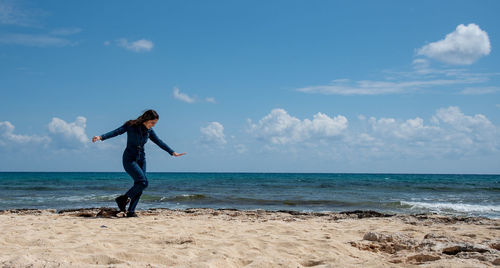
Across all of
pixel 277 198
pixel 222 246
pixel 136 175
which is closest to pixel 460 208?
pixel 277 198

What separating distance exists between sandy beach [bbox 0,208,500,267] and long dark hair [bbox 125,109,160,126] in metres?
1.53

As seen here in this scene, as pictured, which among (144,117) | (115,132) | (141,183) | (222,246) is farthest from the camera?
(141,183)

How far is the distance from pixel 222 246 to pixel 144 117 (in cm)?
301

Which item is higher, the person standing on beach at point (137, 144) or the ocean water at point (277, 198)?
the person standing on beach at point (137, 144)

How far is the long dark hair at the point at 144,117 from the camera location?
6.31 metres

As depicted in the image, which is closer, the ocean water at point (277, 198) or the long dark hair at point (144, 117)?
the long dark hair at point (144, 117)

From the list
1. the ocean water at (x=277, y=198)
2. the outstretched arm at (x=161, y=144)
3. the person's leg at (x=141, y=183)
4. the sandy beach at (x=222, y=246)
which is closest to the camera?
the sandy beach at (x=222, y=246)

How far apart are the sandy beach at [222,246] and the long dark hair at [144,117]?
1.53m

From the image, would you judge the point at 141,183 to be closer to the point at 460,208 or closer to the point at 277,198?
the point at 277,198

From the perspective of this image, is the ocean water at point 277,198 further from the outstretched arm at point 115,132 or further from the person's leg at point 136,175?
the outstretched arm at point 115,132

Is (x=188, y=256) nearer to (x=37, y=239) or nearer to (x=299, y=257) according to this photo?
(x=299, y=257)

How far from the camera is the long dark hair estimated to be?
6309mm

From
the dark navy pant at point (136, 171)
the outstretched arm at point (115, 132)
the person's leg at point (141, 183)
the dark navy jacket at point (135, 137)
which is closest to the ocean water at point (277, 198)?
the person's leg at point (141, 183)

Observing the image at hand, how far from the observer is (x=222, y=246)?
163 inches
